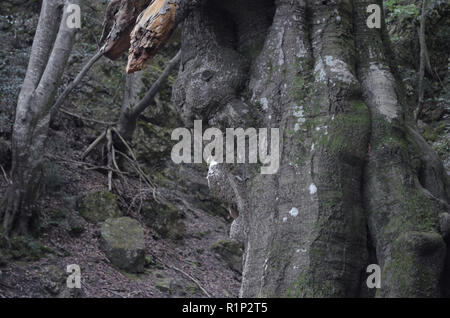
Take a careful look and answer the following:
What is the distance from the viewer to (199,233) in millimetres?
10391

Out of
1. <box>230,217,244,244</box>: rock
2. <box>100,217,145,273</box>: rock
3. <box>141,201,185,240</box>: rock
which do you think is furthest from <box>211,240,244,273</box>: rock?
<box>230,217,244,244</box>: rock

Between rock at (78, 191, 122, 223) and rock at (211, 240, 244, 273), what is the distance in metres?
2.21

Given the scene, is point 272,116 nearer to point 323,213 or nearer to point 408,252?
point 323,213

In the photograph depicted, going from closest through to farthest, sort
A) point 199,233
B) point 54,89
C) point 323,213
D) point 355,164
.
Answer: point 323,213 < point 355,164 < point 54,89 < point 199,233

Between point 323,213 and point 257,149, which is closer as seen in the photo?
point 323,213

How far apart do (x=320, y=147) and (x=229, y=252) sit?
269 inches

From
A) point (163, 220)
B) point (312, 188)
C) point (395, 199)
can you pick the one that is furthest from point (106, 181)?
Answer: point (395, 199)

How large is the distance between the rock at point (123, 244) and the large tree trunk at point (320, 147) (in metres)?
4.45

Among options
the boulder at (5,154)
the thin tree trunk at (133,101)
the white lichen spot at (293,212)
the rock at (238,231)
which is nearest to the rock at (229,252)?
the thin tree trunk at (133,101)

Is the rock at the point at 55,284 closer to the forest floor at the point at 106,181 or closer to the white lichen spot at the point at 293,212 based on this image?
the forest floor at the point at 106,181

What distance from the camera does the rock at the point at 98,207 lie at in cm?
866

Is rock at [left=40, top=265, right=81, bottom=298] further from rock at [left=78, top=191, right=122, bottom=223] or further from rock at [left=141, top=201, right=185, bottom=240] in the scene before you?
rock at [left=141, top=201, right=185, bottom=240]

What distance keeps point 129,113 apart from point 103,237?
153 inches
